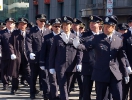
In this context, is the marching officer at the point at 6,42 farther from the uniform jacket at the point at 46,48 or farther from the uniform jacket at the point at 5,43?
the uniform jacket at the point at 46,48

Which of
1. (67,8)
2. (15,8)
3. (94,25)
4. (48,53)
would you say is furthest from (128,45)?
(15,8)

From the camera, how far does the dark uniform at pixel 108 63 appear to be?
6.83 metres

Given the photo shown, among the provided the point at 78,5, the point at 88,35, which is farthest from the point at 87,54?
the point at 78,5

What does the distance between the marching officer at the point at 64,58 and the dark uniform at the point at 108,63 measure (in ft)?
3.08

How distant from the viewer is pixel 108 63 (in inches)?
270

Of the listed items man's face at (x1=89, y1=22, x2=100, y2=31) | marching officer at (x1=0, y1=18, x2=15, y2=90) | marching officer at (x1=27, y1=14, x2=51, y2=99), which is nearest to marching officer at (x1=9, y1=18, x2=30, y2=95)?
marching officer at (x1=0, y1=18, x2=15, y2=90)

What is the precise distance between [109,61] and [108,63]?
0.04m

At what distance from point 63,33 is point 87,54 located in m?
0.77

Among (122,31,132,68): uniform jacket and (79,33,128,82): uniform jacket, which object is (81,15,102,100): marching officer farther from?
(79,33,128,82): uniform jacket

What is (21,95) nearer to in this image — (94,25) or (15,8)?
(94,25)

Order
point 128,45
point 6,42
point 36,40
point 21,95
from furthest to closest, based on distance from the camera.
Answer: point 6,42
point 21,95
point 36,40
point 128,45

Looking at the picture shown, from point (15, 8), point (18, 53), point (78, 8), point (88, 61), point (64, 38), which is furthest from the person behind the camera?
point (15, 8)

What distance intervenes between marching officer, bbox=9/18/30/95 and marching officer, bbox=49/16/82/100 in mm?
2636

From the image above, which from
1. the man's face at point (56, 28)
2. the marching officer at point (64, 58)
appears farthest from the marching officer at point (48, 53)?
the marching officer at point (64, 58)
